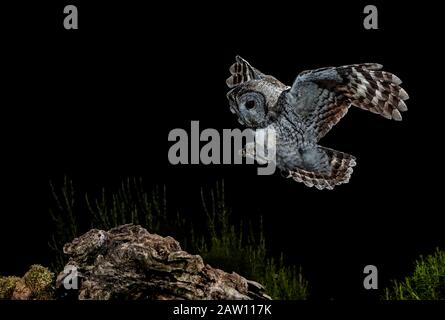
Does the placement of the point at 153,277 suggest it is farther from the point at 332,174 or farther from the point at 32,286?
the point at 332,174

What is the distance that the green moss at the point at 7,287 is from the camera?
6.35 metres

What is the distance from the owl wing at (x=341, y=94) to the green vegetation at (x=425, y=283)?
1.34 meters

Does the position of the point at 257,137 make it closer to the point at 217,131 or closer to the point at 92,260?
the point at 217,131

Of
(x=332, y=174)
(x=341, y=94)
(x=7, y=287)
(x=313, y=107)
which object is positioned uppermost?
(x=341, y=94)

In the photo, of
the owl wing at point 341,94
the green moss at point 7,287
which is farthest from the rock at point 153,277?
the owl wing at point 341,94

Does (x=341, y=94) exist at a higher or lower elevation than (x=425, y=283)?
higher

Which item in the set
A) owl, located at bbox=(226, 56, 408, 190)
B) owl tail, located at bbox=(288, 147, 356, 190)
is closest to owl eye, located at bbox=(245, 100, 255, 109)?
owl, located at bbox=(226, 56, 408, 190)

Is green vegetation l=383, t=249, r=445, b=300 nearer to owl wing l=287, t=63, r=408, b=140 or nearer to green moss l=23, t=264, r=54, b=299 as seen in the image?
owl wing l=287, t=63, r=408, b=140

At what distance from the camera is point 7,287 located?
20.9 feet

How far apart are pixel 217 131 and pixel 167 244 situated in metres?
1.04

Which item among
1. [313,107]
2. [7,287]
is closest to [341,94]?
[313,107]

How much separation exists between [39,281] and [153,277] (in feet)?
3.32

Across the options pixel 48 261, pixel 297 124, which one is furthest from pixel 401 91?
pixel 48 261

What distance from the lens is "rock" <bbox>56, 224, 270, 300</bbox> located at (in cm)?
581
